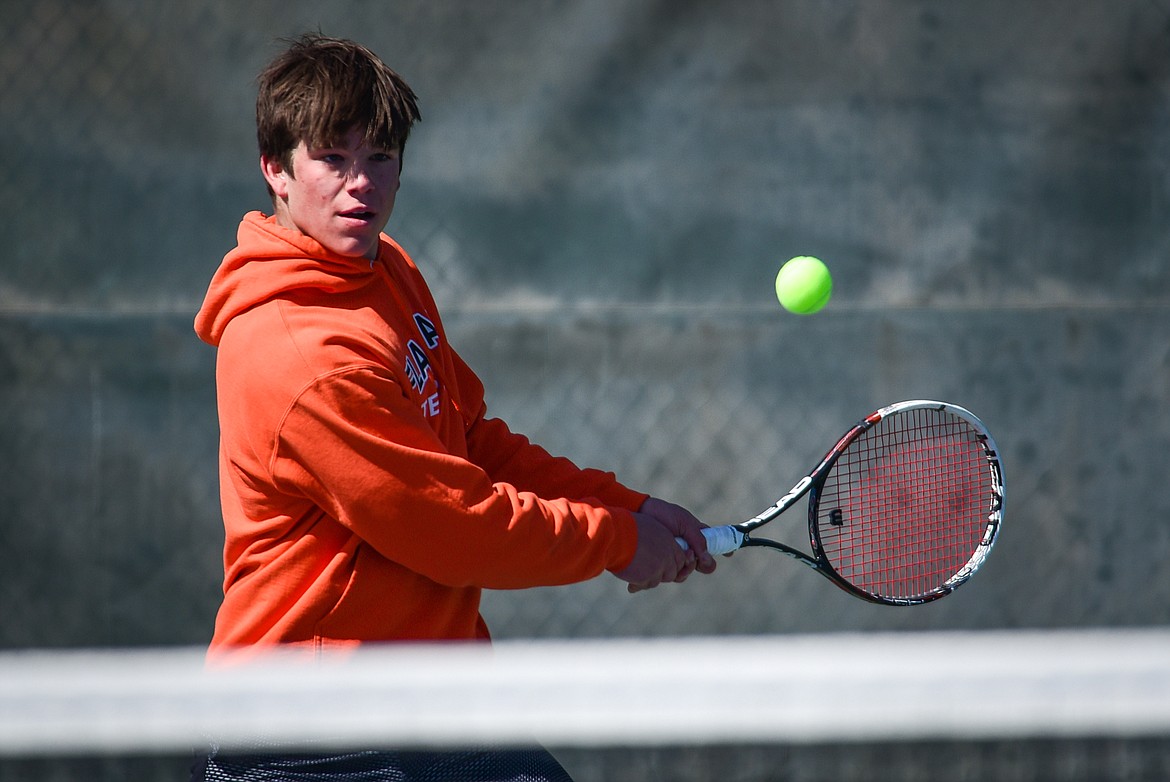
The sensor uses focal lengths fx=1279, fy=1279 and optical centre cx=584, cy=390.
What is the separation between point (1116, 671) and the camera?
137cm

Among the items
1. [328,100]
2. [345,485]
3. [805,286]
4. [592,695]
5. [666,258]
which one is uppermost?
[666,258]

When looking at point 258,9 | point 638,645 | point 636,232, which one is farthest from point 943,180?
point 258,9

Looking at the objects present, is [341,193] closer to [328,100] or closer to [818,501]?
[328,100]

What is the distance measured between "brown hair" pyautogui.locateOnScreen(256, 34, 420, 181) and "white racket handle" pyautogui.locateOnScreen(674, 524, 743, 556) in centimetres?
77

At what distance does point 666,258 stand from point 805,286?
0.47 metres

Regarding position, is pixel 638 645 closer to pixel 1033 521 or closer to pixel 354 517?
pixel 1033 521

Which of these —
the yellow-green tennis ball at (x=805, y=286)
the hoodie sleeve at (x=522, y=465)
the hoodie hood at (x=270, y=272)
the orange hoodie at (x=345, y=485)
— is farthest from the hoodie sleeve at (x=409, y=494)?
the yellow-green tennis ball at (x=805, y=286)

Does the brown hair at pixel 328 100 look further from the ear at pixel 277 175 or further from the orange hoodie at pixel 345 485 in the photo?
the orange hoodie at pixel 345 485

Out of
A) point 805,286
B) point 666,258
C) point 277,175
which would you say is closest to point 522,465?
point 277,175

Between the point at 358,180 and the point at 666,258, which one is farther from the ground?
the point at 666,258

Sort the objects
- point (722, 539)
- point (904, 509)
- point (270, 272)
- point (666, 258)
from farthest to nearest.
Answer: point (666, 258) < point (904, 509) < point (722, 539) < point (270, 272)

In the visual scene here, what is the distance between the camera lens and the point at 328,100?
1.65 m

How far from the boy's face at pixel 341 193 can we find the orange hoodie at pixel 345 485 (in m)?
0.03

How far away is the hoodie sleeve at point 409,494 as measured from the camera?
5.03 ft
